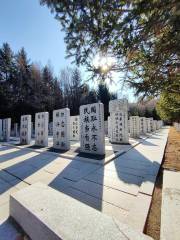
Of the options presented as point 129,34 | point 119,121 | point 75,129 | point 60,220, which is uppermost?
point 129,34

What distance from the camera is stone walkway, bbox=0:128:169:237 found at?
2.41 meters

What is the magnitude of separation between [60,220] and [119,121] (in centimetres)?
889

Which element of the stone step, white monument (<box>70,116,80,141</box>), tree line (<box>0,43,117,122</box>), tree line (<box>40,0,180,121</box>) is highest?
tree line (<box>0,43,117,122</box>)

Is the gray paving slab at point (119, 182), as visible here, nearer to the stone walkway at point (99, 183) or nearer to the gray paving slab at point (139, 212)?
the stone walkway at point (99, 183)

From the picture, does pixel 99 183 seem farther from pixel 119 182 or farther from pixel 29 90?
pixel 29 90

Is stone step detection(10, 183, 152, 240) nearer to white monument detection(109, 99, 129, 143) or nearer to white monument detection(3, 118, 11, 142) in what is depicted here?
white monument detection(109, 99, 129, 143)

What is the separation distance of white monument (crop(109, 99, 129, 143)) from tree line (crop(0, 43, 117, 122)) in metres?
9.36

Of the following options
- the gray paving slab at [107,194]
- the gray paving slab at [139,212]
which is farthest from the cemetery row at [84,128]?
the gray paving slab at [139,212]

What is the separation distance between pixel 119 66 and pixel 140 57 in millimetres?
509

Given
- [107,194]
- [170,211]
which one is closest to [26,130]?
[107,194]

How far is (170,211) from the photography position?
2.21 metres

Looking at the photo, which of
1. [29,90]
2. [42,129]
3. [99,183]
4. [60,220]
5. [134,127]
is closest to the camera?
[60,220]

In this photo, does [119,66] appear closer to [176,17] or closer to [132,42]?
[132,42]

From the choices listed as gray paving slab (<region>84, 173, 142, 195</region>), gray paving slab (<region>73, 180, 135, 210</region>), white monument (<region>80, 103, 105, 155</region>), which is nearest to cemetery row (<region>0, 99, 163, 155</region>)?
white monument (<region>80, 103, 105, 155</region>)
